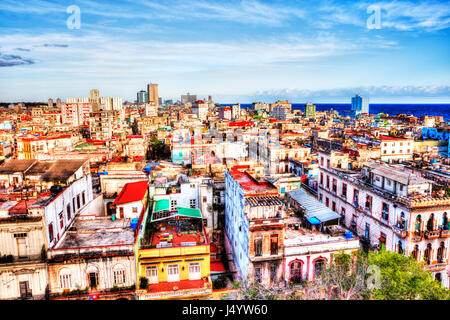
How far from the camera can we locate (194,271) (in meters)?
10.2

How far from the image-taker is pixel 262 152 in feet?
85.3

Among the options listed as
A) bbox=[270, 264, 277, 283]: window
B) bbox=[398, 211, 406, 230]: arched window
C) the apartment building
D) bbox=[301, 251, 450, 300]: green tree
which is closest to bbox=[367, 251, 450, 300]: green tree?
bbox=[301, 251, 450, 300]: green tree

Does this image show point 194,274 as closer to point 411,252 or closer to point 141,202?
point 141,202

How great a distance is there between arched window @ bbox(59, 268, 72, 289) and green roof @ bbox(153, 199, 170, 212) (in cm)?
477

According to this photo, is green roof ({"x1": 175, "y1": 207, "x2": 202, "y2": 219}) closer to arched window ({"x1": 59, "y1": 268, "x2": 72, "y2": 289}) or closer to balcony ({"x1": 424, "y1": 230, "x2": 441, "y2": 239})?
arched window ({"x1": 59, "y1": 268, "x2": 72, "y2": 289})

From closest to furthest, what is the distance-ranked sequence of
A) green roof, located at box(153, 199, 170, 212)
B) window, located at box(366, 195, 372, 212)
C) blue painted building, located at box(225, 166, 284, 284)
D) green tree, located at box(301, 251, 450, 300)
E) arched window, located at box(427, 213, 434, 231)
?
green tree, located at box(301, 251, 450, 300) < blue painted building, located at box(225, 166, 284, 284) < arched window, located at box(427, 213, 434, 231) < window, located at box(366, 195, 372, 212) < green roof, located at box(153, 199, 170, 212)

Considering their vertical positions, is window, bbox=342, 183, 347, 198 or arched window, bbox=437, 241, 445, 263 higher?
window, bbox=342, 183, 347, 198

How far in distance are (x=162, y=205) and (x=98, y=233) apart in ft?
11.7

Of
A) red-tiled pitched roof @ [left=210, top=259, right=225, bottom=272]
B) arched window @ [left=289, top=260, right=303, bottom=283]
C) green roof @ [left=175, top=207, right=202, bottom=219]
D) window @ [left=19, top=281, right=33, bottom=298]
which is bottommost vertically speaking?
red-tiled pitched roof @ [left=210, top=259, right=225, bottom=272]

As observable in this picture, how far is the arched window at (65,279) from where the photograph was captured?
8797 millimetres

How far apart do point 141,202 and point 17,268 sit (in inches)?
184

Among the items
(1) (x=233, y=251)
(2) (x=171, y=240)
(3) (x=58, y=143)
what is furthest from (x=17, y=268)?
(3) (x=58, y=143)

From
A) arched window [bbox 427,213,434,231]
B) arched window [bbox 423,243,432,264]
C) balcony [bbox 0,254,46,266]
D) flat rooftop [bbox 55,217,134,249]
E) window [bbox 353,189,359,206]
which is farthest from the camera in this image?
window [bbox 353,189,359,206]

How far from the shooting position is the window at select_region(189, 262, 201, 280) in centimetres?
1013
